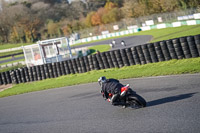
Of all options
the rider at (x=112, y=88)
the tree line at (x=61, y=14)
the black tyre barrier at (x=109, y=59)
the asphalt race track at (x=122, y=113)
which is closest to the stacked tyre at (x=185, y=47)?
the asphalt race track at (x=122, y=113)

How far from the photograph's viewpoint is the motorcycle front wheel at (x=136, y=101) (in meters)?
8.07

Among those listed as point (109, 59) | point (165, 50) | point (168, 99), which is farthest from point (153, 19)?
point (168, 99)

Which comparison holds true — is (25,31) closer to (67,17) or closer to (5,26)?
(5,26)

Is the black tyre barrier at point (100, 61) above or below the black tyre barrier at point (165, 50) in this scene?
below

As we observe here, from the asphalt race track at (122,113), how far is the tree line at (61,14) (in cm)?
4025

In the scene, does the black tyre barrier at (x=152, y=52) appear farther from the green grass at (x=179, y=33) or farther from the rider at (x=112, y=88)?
the green grass at (x=179, y=33)

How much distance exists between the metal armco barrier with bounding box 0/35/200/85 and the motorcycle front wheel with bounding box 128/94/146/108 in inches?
280

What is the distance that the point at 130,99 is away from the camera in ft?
26.9

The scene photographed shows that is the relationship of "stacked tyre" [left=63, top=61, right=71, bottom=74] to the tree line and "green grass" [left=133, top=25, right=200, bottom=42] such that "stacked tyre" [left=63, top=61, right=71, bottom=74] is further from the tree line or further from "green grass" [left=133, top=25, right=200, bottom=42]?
the tree line

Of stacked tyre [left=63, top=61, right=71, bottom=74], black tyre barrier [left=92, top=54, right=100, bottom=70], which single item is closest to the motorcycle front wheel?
black tyre barrier [left=92, top=54, right=100, bottom=70]

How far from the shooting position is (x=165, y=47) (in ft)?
50.0

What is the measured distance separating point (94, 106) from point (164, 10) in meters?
47.1

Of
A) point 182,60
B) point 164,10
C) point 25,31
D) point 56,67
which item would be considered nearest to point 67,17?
point 25,31

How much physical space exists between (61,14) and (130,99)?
388 ft
